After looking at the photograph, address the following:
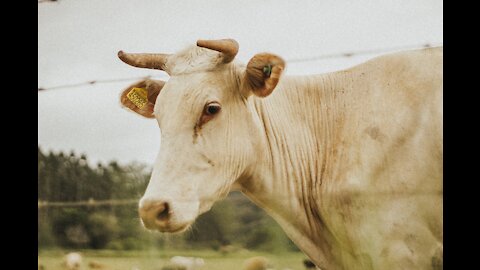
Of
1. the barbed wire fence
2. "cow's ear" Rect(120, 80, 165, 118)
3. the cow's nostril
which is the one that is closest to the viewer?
the cow's nostril

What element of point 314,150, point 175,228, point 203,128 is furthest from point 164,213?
point 314,150

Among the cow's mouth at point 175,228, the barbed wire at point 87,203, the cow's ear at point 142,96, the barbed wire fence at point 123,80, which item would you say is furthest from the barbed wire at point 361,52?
the barbed wire at point 87,203

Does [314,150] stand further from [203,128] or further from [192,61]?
[192,61]

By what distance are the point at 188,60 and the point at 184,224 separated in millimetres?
766

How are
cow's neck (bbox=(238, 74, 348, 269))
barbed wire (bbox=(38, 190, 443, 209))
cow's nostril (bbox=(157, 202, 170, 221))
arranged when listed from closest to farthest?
1. cow's nostril (bbox=(157, 202, 170, 221))
2. barbed wire (bbox=(38, 190, 443, 209))
3. cow's neck (bbox=(238, 74, 348, 269))

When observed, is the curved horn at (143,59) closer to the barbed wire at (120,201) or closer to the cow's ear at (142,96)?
the cow's ear at (142,96)

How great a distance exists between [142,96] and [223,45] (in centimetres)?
72

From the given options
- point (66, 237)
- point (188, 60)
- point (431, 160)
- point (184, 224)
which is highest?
point (188, 60)

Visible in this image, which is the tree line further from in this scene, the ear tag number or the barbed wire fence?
the ear tag number

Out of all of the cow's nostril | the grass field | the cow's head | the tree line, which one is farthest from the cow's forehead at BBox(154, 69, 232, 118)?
the grass field

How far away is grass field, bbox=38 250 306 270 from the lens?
2912 millimetres
